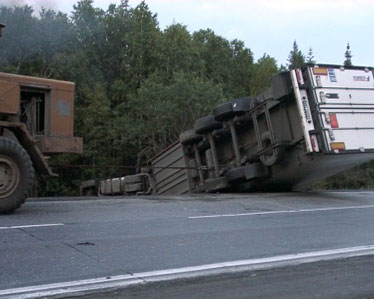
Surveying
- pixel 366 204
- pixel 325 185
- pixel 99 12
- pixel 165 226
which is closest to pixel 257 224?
pixel 165 226

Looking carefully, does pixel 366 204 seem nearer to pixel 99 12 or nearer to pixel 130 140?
pixel 130 140

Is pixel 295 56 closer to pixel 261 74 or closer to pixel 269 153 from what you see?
pixel 261 74

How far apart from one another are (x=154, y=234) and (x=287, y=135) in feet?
21.5

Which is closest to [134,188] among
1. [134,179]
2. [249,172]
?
[134,179]

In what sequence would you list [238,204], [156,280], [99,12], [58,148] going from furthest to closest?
[99,12] < [238,204] < [58,148] < [156,280]

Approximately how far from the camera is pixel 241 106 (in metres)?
13.8

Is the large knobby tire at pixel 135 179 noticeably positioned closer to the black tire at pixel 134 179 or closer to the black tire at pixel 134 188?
the black tire at pixel 134 179

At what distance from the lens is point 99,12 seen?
41.6 meters

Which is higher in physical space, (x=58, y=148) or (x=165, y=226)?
(x=58, y=148)

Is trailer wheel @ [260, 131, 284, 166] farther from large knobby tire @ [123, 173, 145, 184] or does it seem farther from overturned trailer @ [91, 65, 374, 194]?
large knobby tire @ [123, 173, 145, 184]

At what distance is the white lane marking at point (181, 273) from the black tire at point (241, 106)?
24.2 feet

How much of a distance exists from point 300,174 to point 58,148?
6.96 meters

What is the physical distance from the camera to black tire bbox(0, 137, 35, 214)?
8570 mm

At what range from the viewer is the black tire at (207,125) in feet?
48.0
